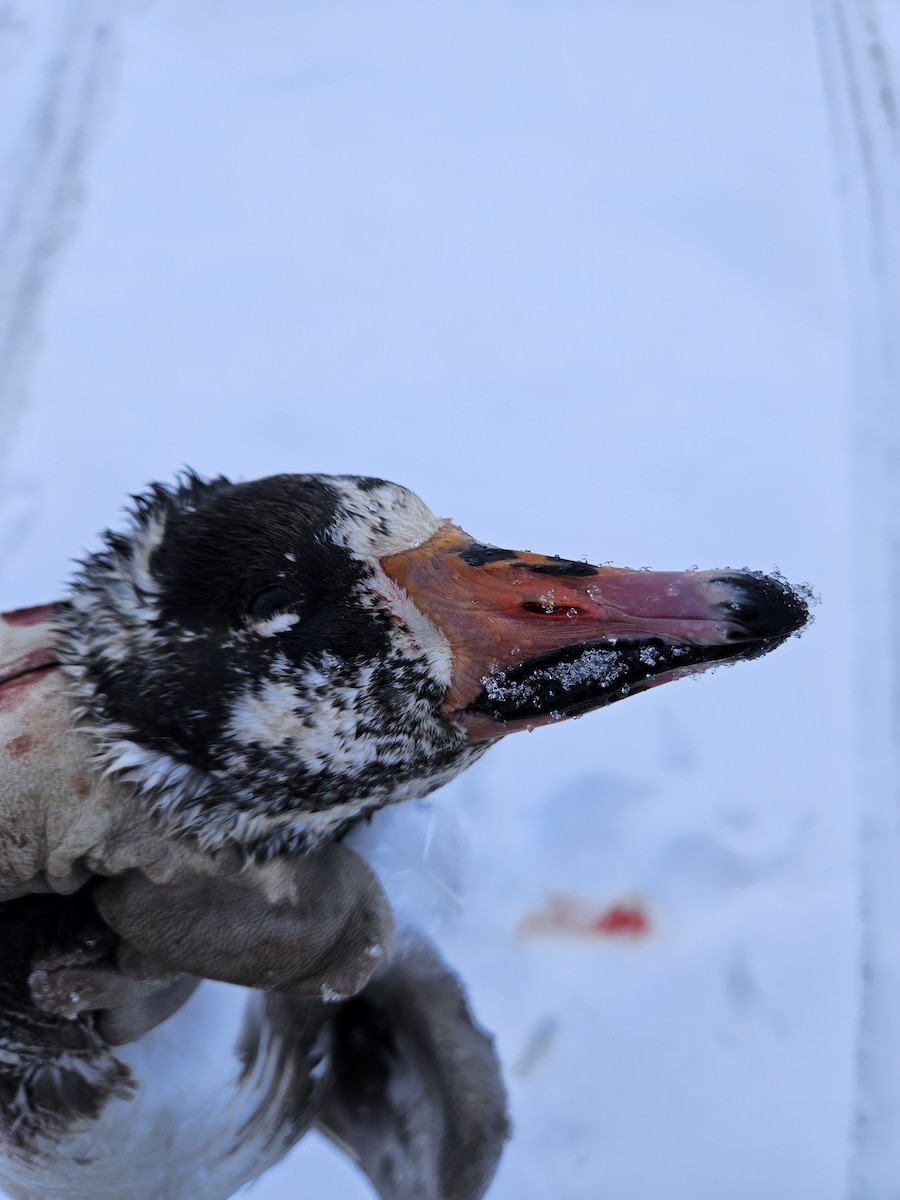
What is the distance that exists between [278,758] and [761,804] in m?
1.10

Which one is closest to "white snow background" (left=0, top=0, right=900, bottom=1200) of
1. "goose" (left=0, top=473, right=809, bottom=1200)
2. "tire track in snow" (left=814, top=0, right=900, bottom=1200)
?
"tire track in snow" (left=814, top=0, right=900, bottom=1200)

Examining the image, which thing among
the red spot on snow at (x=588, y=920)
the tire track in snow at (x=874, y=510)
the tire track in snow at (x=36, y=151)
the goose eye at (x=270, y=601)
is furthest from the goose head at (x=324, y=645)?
the tire track in snow at (x=36, y=151)

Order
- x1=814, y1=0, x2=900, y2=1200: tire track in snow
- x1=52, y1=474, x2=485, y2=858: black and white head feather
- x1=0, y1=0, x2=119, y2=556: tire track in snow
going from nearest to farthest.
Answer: x1=52, y1=474, x2=485, y2=858: black and white head feather, x1=814, y1=0, x2=900, y2=1200: tire track in snow, x1=0, y1=0, x2=119, y2=556: tire track in snow

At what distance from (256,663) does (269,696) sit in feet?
0.08

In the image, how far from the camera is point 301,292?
2.10 meters

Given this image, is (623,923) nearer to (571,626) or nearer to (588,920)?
(588,920)

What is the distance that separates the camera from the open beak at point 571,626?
31.1 inches

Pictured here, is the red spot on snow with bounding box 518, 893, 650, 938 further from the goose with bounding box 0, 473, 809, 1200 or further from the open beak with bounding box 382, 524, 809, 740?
the open beak with bounding box 382, 524, 809, 740

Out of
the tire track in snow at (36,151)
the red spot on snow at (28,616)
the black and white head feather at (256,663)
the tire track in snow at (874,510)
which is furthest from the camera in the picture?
the tire track in snow at (36,151)

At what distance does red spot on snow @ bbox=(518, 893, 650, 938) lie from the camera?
163 centimetres

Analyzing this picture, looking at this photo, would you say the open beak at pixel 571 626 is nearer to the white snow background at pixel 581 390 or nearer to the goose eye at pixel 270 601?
the goose eye at pixel 270 601

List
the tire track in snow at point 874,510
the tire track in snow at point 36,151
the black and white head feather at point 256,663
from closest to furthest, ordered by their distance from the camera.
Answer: the black and white head feather at point 256,663
the tire track in snow at point 874,510
the tire track in snow at point 36,151

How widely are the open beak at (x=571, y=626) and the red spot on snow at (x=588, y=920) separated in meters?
0.88

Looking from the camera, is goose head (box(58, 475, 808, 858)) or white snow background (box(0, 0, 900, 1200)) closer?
goose head (box(58, 475, 808, 858))
